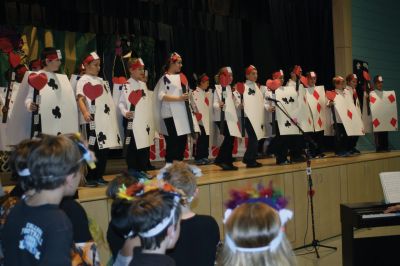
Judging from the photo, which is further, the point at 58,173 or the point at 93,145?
the point at 93,145

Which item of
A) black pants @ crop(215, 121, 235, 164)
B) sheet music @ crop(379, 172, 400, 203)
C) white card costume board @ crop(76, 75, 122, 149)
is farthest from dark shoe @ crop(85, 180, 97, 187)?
sheet music @ crop(379, 172, 400, 203)

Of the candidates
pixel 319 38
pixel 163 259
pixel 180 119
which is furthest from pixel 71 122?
pixel 319 38

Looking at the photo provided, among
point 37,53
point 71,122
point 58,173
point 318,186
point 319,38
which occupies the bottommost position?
point 318,186

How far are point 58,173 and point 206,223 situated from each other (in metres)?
0.83

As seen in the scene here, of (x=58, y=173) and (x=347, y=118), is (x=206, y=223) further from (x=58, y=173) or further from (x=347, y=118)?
(x=347, y=118)

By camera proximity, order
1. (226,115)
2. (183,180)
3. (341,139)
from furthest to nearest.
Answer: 1. (341,139)
2. (226,115)
3. (183,180)

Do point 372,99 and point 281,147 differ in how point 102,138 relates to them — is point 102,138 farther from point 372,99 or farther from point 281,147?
point 372,99

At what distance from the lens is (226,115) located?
7289 mm

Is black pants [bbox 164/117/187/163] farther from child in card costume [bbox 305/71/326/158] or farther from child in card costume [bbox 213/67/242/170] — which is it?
child in card costume [bbox 305/71/326/158]

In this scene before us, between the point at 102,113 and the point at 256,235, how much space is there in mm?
3895

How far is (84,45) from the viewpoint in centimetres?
878

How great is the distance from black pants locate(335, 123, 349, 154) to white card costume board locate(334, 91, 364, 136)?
184 mm

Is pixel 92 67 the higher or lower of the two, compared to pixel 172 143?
higher

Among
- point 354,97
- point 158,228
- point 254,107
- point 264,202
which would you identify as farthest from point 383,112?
point 158,228
